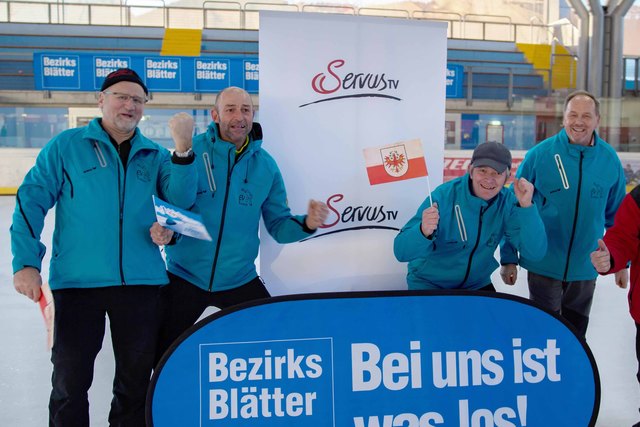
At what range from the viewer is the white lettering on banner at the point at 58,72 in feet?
38.3

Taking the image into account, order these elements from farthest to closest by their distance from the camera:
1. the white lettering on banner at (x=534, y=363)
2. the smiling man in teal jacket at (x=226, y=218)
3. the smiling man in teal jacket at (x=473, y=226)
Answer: the smiling man in teal jacket at (x=226, y=218), the smiling man in teal jacket at (x=473, y=226), the white lettering on banner at (x=534, y=363)

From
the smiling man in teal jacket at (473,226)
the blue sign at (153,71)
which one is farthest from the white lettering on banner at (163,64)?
the smiling man in teal jacket at (473,226)

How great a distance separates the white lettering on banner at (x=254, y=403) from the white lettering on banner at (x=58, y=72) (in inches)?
442

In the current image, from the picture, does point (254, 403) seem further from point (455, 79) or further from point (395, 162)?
point (455, 79)

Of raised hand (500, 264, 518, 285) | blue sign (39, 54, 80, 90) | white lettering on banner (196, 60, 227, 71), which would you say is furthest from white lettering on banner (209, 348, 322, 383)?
blue sign (39, 54, 80, 90)

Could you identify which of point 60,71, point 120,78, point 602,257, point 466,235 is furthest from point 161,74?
point 602,257

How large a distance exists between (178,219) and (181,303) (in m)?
0.50

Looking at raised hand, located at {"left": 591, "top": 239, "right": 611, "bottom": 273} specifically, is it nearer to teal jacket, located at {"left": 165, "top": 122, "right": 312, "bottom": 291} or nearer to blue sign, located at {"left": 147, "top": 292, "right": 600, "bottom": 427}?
blue sign, located at {"left": 147, "top": 292, "right": 600, "bottom": 427}

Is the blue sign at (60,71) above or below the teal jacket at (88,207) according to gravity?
above

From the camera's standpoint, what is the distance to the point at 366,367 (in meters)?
1.75

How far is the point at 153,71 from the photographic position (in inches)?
462

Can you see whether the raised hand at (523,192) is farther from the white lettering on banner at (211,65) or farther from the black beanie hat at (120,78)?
the white lettering on banner at (211,65)

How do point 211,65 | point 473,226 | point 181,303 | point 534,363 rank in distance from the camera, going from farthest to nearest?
1. point 211,65
2. point 181,303
3. point 473,226
4. point 534,363

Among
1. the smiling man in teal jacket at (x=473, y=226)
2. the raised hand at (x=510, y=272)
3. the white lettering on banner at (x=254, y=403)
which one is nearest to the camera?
the white lettering on banner at (x=254, y=403)
